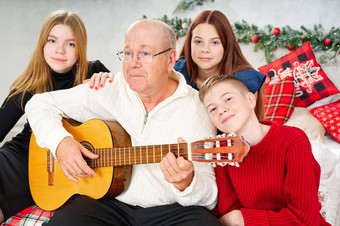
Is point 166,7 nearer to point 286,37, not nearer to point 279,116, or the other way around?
point 286,37

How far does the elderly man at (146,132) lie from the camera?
1368 millimetres

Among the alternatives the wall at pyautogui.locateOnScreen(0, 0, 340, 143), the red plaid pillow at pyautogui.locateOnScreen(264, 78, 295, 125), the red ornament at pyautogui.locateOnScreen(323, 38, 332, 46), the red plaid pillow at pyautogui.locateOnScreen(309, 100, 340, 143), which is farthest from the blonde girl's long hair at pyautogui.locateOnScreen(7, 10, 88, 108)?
the red ornament at pyautogui.locateOnScreen(323, 38, 332, 46)

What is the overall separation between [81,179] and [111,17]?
9.59ft

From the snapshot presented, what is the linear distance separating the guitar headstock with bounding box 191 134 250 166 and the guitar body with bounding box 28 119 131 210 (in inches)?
18.5

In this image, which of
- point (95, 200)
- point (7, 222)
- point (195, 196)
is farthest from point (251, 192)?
point (7, 222)

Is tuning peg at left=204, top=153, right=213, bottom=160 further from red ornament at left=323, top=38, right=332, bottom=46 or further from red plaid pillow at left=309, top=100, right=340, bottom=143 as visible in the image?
red ornament at left=323, top=38, right=332, bottom=46

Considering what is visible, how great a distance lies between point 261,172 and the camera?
1329mm

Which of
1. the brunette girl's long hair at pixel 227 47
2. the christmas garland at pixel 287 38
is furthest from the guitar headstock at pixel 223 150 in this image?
the christmas garland at pixel 287 38

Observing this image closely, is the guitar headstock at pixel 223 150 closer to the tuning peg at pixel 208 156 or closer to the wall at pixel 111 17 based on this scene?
the tuning peg at pixel 208 156

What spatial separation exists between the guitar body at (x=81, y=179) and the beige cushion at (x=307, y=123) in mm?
1717

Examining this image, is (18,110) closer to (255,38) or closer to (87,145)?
(87,145)

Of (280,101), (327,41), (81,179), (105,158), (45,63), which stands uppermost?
(327,41)

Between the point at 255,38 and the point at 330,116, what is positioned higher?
the point at 255,38

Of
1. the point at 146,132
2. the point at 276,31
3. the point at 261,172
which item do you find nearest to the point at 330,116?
the point at 276,31
